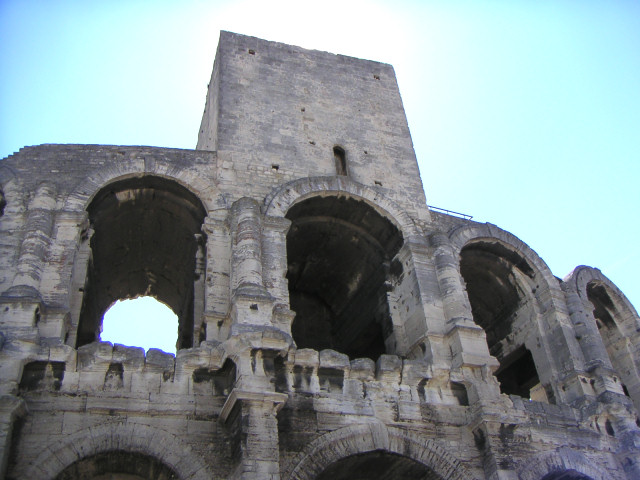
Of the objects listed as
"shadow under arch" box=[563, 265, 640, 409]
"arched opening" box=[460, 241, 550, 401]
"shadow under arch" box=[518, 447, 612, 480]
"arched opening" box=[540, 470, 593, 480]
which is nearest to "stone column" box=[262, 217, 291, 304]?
"arched opening" box=[460, 241, 550, 401]

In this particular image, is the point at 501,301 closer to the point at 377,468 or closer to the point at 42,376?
the point at 377,468

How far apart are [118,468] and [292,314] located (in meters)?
2.99

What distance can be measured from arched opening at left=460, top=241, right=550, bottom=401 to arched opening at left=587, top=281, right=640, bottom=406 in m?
1.50

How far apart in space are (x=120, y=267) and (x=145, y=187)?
8.18ft

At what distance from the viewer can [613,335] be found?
13.9 metres

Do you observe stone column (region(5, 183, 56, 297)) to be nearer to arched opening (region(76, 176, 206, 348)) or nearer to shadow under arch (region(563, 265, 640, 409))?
arched opening (region(76, 176, 206, 348))

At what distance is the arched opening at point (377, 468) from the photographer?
904 centimetres

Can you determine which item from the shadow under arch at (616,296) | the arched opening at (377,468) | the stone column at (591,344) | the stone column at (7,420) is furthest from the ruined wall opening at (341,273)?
the stone column at (7,420)

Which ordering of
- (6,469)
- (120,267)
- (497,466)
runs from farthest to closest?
1. (120,267)
2. (497,466)
3. (6,469)

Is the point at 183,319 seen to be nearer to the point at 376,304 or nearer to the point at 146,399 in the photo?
the point at 376,304

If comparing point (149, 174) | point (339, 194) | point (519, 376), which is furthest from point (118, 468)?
point (519, 376)

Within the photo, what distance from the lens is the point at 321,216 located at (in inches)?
493

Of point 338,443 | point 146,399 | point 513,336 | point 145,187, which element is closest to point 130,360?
point 146,399

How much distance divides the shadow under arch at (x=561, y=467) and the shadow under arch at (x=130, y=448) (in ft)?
14.3
